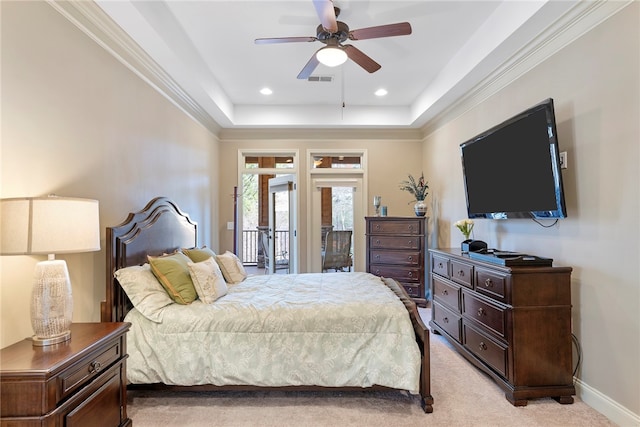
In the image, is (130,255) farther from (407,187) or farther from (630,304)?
(407,187)

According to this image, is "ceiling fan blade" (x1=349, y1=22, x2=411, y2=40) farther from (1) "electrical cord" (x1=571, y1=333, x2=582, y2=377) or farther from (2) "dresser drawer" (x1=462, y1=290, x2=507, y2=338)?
(1) "electrical cord" (x1=571, y1=333, x2=582, y2=377)

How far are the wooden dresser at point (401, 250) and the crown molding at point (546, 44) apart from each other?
5.90 ft

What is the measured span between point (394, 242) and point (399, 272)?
1.49 feet

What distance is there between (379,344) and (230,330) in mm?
1047

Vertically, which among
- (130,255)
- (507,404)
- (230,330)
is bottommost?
(507,404)

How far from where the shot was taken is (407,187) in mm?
5203

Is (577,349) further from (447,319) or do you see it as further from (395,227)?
(395,227)

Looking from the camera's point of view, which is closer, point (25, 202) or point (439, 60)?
point (25, 202)

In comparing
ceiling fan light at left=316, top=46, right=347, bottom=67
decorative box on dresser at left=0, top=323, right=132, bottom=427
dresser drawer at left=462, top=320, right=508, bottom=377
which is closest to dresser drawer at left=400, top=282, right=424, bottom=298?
dresser drawer at left=462, top=320, right=508, bottom=377

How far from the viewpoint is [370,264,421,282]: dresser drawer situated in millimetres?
4738

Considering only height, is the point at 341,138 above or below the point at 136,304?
above

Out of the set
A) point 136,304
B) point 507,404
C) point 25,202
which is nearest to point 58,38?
point 25,202

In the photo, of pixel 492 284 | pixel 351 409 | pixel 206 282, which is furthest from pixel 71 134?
pixel 492 284

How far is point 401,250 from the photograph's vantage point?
4.79 meters
